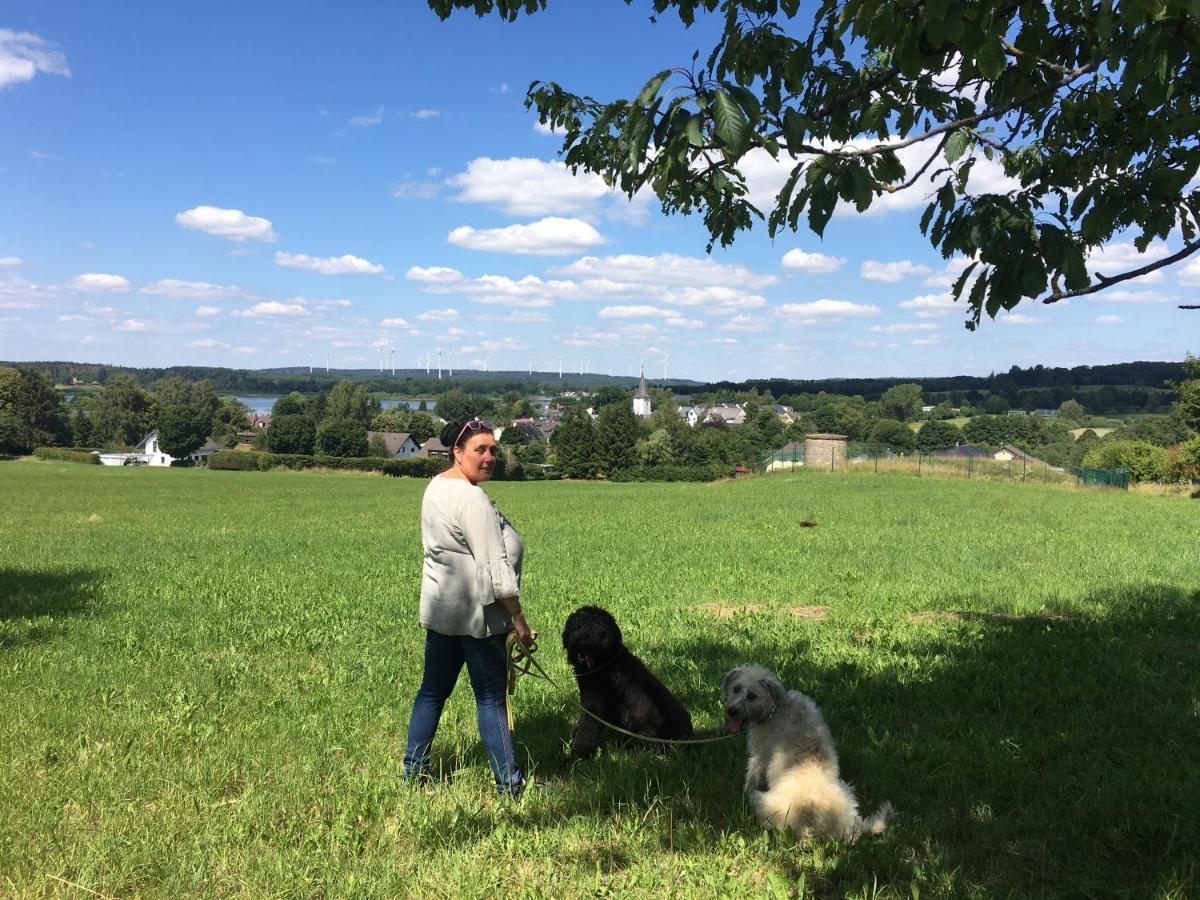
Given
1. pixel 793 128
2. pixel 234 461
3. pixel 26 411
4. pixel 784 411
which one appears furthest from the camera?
pixel 784 411

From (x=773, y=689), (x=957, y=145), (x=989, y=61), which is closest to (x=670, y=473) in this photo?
(x=773, y=689)

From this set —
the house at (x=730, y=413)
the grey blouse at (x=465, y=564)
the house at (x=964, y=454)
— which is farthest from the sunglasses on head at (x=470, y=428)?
the house at (x=730, y=413)

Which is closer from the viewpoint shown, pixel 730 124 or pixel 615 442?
pixel 730 124

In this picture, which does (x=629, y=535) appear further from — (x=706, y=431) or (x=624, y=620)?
(x=706, y=431)

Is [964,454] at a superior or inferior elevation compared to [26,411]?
inferior

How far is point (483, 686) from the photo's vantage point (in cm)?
412

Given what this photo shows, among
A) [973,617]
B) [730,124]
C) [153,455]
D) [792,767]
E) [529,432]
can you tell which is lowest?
[153,455]

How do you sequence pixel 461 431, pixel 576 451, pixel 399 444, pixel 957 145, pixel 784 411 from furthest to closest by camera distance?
pixel 784 411 → pixel 399 444 → pixel 576 451 → pixel 461 431 → pixel 957 145

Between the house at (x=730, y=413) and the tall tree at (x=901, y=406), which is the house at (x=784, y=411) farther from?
the tall tree at (x=901, y=406)

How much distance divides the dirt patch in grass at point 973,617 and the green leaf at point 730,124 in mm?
7640

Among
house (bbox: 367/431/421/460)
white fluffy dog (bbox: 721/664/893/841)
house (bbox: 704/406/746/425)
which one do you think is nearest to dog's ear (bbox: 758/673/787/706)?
white fluffy dog (bbox: 721/664/893/841)

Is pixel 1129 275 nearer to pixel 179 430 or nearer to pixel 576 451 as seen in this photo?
pixel 576 451

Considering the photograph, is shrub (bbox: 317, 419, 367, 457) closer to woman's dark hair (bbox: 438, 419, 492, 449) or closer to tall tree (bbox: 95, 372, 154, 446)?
tall tree (bbox: 95, 372, 154, 446)

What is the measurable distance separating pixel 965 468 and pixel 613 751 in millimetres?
40511
